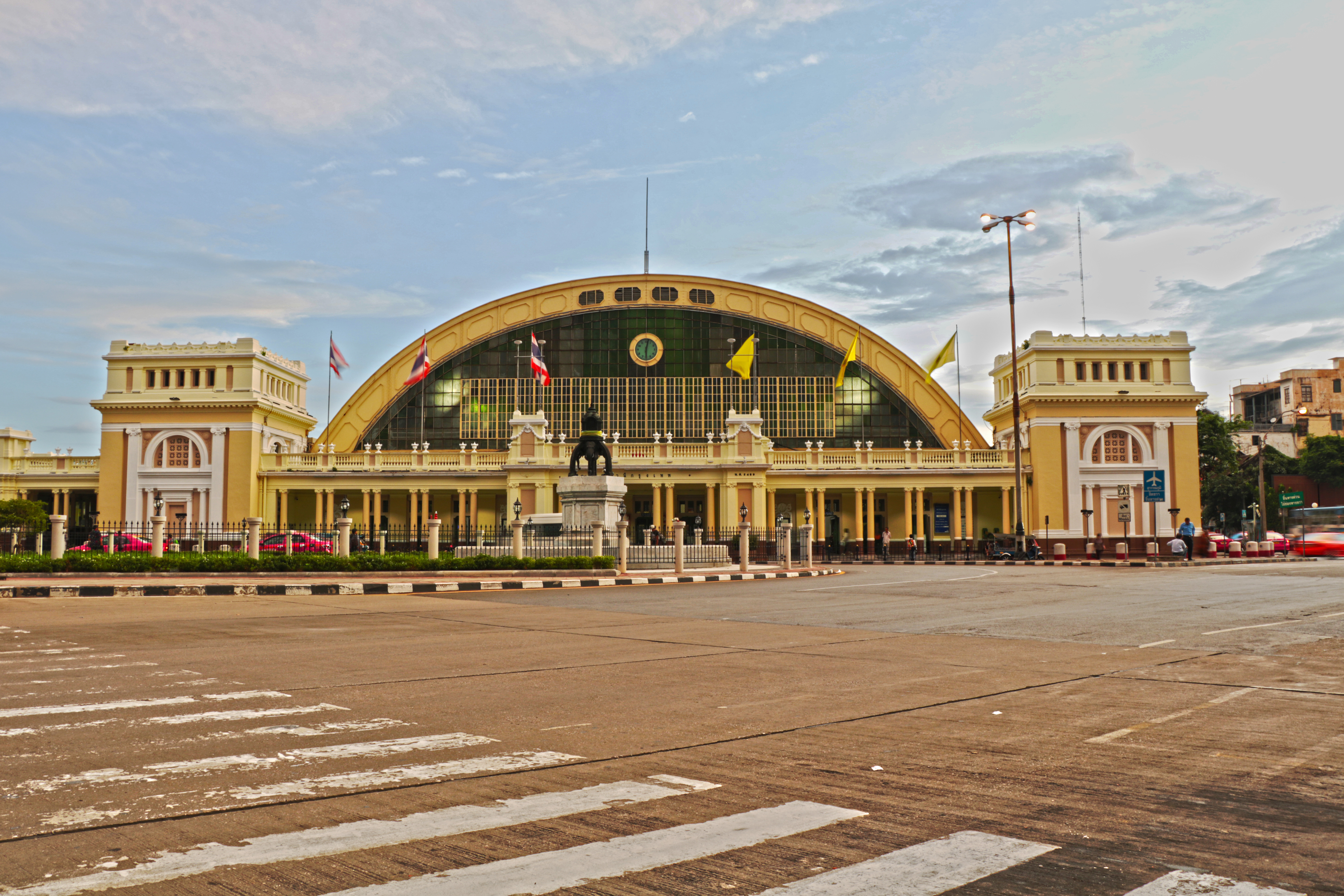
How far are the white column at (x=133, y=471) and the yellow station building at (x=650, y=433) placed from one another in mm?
147

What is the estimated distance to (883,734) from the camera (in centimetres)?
679

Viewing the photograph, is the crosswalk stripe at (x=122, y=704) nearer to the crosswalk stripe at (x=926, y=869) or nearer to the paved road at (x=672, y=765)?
the paved road at (x=672, y=765)

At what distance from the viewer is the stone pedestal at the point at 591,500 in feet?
117

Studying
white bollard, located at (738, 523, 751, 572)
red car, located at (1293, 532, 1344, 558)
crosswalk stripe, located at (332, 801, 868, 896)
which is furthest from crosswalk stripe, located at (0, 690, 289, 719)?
red car, located at (1293, 532, 1344, 558)

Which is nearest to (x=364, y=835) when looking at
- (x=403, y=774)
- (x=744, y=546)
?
(x=403, y=774)

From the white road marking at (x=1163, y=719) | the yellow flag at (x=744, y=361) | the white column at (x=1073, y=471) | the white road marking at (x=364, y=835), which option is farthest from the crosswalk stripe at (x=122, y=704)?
the white column at (x=1073, y=471)

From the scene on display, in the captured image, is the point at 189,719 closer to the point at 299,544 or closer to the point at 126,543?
the point at 299,544

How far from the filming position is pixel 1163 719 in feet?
23.8

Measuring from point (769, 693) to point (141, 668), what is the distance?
604 centimetres

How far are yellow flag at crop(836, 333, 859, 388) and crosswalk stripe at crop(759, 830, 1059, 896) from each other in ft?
173

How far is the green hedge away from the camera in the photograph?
24.2m

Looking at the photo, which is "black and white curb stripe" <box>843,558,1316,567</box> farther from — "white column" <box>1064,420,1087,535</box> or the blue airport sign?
"white column" <box>1064,420,1087,535</box>

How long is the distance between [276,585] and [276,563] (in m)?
3.28

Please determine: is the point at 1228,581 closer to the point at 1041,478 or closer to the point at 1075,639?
the point at 1075,639
